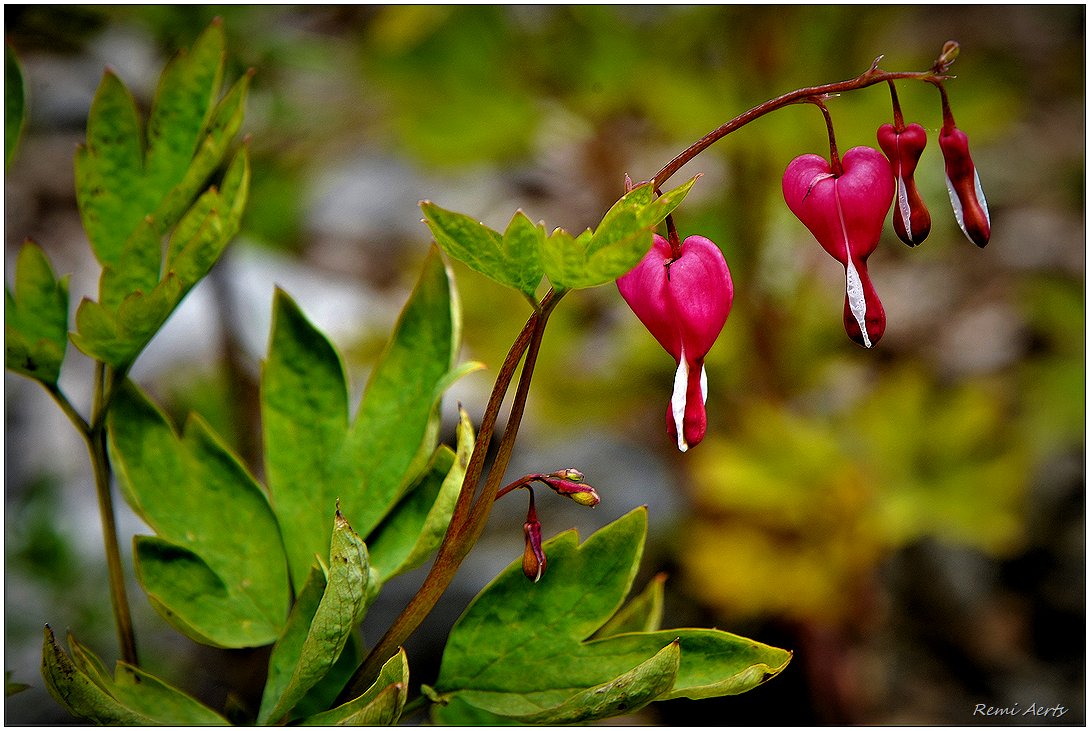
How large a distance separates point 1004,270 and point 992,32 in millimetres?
1192

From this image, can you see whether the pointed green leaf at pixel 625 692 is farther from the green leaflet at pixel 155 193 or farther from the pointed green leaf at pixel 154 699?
the green leaflet at pixel 155 193

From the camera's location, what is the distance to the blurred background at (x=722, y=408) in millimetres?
1893

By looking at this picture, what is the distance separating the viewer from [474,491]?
649mm

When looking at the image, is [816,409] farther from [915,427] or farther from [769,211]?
[769,211]

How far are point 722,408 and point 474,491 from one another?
162 centimetres

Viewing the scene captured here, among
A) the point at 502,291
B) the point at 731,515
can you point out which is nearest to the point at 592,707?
the point at 731,515

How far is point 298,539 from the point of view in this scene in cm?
85

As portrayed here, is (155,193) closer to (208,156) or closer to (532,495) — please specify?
(208,156)

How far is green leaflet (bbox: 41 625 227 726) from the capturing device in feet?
2.20
